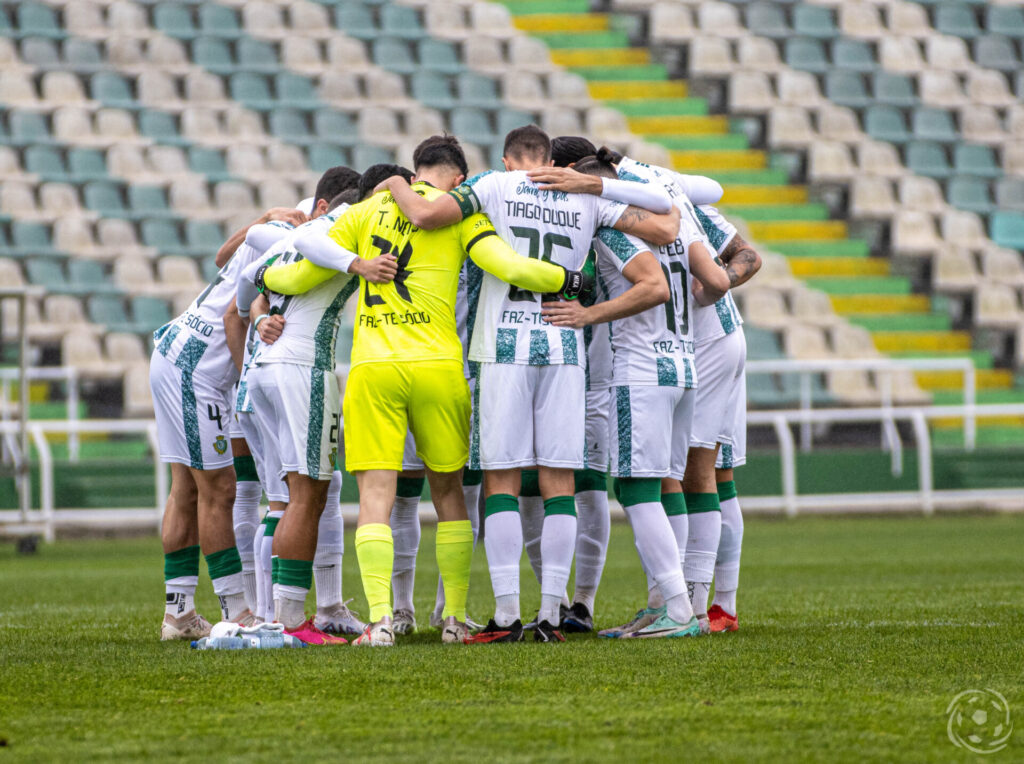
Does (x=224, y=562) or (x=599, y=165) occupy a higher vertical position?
(x=599, y=165)

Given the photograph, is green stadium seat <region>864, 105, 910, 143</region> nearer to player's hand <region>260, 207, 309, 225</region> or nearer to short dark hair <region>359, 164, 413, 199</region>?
player's hand <region>260, 207, 309, 225</region>

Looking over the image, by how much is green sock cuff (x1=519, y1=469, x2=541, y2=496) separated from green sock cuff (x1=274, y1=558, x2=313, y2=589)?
45.7 inches

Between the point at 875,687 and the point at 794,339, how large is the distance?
13217 millimetres

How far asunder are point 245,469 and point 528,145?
6.58 ft

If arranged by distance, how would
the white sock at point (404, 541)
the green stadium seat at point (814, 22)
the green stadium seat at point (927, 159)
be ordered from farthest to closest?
the green stadium seat at point (814, 22) → the green stadium seat at point (927, 159) → the white sock at point (404, 541)

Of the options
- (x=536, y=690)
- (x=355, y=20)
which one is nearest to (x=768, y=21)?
(x=355, y=20)

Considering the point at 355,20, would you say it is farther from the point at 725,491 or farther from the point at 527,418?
the point at 527,418

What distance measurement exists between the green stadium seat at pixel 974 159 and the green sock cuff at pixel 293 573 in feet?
56.3

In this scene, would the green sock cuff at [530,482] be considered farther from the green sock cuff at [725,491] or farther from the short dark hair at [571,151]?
the short dark hair at [571,151]

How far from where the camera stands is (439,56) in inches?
818

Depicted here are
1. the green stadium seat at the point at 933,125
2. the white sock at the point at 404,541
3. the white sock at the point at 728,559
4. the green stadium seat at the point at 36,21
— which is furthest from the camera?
the green stadium seat at the point at 933,125

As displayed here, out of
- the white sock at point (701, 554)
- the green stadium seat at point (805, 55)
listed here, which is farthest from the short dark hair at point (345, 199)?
the green stadium seat at point (805, 55)

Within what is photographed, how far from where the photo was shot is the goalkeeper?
526cm

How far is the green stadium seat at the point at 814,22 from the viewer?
21.8m
